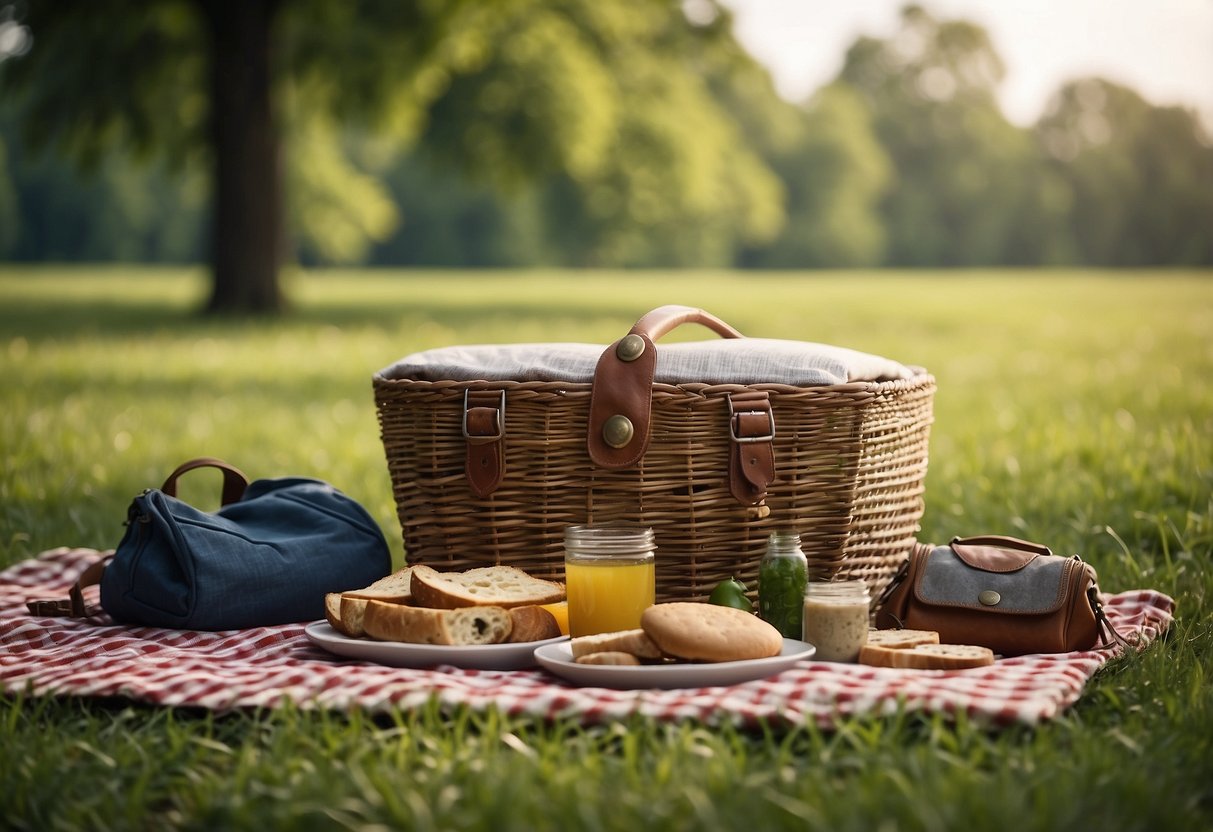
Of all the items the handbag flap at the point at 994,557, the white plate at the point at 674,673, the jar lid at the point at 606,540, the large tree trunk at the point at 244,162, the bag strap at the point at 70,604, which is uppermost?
the large tree trunk at the point at 244,162

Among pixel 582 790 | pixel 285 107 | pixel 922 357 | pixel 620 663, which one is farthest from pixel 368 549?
pixel 285 107

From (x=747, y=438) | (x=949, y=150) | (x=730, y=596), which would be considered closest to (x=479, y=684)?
(x=730, y=596)

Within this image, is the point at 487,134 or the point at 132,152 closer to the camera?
the point at 132,152

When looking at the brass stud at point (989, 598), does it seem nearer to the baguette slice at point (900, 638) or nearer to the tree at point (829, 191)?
the baguette slice at point (900, 638)

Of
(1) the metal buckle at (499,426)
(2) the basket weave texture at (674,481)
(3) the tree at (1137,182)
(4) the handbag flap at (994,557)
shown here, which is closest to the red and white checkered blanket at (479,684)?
(4) the handbag flap at (994,557)

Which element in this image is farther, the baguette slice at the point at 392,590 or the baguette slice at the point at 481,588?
the baguette slice at the point at 392,590

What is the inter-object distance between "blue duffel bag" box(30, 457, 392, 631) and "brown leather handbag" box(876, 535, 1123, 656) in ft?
4.44

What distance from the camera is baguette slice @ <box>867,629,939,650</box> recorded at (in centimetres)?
277

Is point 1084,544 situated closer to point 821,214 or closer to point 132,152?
point 132,152

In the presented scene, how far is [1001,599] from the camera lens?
2904 millimetres

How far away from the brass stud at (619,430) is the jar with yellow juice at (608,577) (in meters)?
0.23

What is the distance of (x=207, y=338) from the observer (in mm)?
11156

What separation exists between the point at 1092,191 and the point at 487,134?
4466 cm

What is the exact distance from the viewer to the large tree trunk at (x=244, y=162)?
12.6 m
